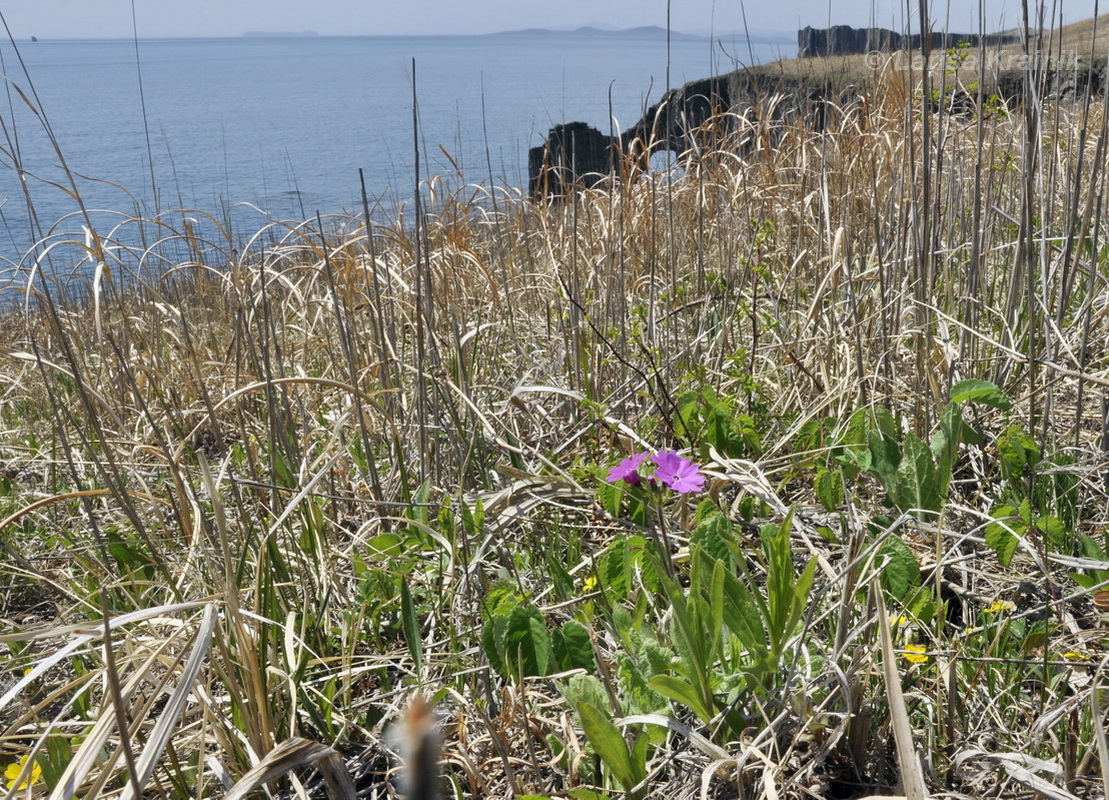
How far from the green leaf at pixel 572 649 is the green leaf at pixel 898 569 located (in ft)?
1.36

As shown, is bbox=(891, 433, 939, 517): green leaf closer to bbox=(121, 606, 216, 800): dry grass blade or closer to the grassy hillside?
the grassy hillside

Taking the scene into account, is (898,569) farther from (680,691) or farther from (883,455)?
(680,691)

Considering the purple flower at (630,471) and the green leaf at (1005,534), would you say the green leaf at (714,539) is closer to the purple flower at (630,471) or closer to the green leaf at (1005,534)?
the purple flower at (630,471)

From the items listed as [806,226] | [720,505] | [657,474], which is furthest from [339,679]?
[806,226]

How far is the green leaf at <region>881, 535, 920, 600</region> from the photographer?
118cm

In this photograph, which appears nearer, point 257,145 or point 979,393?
point 979,393

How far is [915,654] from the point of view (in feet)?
3.45

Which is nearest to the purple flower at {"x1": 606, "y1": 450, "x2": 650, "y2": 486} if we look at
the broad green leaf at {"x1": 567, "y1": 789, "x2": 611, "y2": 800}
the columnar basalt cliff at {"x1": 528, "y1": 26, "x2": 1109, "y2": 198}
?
the broad green leaf at {"x1": 567, "y1": 789, "x2": 611, "y2": 800}

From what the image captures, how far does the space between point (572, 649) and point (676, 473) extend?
0.91ft

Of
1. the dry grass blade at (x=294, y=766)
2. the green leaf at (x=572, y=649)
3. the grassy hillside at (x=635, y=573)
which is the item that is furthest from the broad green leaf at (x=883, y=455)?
the dry grass blade at (x=294, y=766)

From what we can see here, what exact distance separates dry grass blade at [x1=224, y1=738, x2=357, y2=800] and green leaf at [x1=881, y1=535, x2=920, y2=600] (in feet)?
2.42

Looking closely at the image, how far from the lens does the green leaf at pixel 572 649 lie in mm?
1181

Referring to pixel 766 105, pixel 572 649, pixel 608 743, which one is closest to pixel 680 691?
pixel 608 743

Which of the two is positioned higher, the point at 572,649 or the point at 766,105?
the point at 766,105
